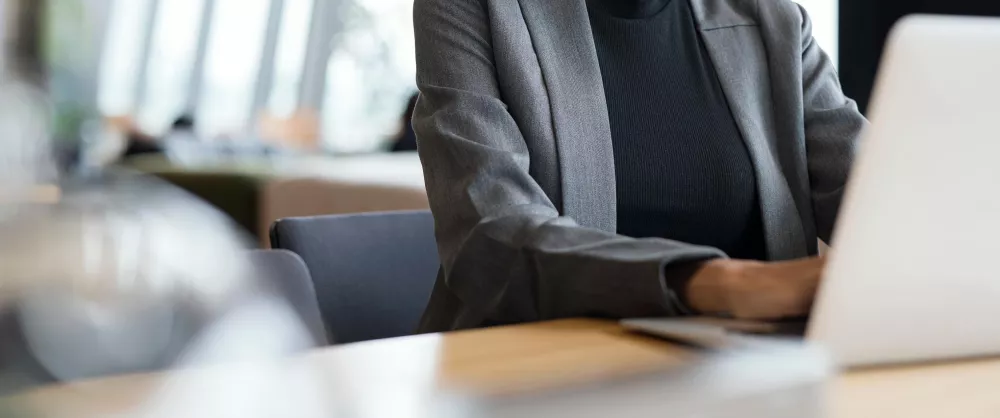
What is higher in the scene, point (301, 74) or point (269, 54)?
point (269, 54)

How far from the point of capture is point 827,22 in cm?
313

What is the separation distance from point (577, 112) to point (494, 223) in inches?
11.2

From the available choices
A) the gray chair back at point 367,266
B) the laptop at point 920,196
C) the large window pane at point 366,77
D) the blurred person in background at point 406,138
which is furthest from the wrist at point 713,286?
the large window pane at point 366,77

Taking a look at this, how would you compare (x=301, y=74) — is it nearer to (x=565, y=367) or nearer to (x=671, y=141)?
(x=671, y=141)

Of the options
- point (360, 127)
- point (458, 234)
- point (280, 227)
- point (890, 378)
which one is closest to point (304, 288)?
point (458, 234)

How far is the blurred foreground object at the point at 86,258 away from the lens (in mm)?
217

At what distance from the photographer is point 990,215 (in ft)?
2.10

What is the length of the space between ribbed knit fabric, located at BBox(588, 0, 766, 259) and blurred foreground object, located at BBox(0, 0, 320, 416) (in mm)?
1025

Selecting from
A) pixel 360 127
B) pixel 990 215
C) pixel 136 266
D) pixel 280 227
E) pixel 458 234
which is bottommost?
pixel 360 127

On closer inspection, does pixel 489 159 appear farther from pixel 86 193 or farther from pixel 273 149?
pixel 273 149

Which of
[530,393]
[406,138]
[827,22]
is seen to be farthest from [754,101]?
[406,138]

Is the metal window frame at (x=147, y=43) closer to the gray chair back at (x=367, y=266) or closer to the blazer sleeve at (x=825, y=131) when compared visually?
the gray chair back at (x=367, y=266)

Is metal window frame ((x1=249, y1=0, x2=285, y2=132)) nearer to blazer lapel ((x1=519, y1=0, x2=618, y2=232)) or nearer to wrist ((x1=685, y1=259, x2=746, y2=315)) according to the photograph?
blazer lapel ((x1=519, y1=0, x2=618, y2=232))

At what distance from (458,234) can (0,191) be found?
91 centimetres
